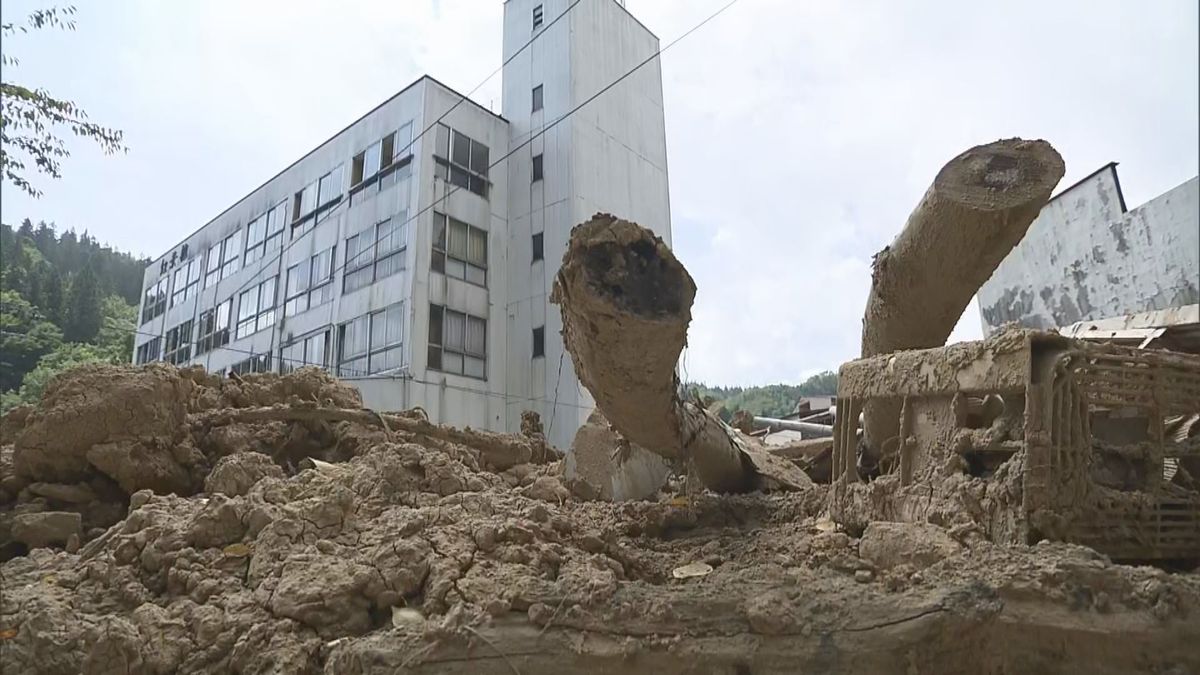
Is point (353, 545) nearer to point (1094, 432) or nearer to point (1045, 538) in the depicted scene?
point (1045, 538)

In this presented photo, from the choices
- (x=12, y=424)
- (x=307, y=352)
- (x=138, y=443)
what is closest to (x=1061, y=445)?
(x=138, y=443)

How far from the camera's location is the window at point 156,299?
2162cm

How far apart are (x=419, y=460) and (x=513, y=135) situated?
1419 centimetres

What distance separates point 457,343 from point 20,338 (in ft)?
A: 25.9

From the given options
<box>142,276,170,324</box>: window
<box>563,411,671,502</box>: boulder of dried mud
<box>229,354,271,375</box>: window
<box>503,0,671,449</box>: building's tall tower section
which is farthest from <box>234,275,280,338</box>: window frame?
<box>563,411,671,502</box>: boulder of dried mud

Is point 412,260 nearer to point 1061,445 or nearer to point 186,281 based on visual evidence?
point 186,281

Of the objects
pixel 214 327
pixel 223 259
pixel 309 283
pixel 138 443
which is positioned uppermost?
pixel 223 259

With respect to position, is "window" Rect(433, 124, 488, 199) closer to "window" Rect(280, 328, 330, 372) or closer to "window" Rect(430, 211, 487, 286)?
"window" Rect(430, 211, 487, 286)

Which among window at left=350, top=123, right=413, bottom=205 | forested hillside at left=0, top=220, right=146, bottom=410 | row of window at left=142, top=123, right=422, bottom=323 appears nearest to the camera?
forested hillside at left=0, top=220, right=146, bottom=410

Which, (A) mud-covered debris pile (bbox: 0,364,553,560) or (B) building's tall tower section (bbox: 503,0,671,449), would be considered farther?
(B) building's tall tower section (bbox: 503,0,671,449)

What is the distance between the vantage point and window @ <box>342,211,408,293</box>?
14.9 metres

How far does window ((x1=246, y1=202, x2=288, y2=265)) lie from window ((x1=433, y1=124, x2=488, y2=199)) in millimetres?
4771

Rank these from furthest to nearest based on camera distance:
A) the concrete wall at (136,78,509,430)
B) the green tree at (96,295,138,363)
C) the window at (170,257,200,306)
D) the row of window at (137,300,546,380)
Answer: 1. the window at (170,257,200,306)
2. the row of window at (137,300,546,380)
3. the concrete wall at (136,78,509,430)
4. the green tree at (96,295,138,363)

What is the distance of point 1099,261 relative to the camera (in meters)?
11.9
